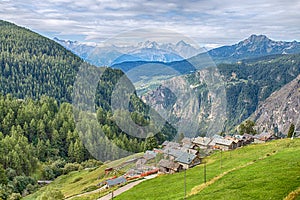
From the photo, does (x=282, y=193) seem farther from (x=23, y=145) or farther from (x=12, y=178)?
(x=23, y=145)

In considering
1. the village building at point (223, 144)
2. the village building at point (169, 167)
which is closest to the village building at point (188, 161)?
the village building at point (169, 167)

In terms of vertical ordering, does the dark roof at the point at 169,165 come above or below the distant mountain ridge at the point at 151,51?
below

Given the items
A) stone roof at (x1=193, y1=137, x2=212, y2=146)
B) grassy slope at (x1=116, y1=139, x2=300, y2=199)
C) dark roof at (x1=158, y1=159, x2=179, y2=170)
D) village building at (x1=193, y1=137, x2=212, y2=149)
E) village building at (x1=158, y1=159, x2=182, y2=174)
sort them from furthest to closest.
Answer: stone roof at (x1=193, y1=137, x2=212, y2=146), village building at (x1=193, y1=137, x2=212, y2=149), dark roof at (x1=158, y1=159, x2=179, y2=170), village building at (x1=158, y1=159, x2=182, y2=174), grassy slope at (x1=116, y1=139, x2=300, y2=199)

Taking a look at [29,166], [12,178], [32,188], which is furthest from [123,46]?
[29,166]

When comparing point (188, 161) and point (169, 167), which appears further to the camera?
point (188, 161)

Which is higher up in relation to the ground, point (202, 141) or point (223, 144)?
point (223, 144)

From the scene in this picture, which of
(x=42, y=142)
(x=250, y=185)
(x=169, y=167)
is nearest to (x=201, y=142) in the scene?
(x=169, y=167)

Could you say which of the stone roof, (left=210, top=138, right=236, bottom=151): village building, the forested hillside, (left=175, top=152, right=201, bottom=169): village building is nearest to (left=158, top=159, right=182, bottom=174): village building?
(left=175, top=152, right=201, bottom=169): village building

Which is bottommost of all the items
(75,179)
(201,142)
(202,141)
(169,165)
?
(75,179)

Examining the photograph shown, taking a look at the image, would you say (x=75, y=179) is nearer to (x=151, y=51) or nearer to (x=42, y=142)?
(x=42, y=142)

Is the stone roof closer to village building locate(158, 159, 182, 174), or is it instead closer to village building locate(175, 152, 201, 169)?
village building locate(175, 152, 201, 169)

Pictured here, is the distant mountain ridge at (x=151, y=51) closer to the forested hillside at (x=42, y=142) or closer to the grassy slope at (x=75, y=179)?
the grassy slope at (x=75, y=179)
